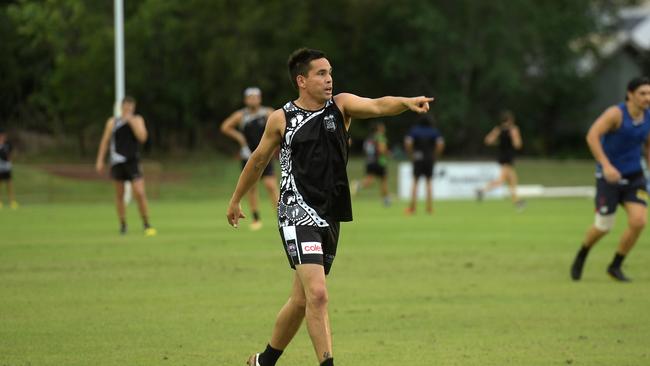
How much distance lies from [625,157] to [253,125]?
8.60 metres

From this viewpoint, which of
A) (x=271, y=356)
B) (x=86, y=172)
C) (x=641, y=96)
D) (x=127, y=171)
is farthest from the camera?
(x=86, y=172)

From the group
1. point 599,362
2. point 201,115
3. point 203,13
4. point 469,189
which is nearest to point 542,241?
point 599,362

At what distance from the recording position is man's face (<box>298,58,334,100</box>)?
6980 millimetres

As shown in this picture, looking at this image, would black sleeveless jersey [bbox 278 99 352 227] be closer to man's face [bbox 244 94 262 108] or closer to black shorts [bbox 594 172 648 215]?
black shorts [bbox 594 172 648 215]

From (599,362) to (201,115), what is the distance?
5428cm

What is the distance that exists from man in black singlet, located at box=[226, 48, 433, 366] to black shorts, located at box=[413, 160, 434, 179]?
20.0 meters

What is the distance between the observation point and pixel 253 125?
19.8 m

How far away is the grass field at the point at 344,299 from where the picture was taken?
858 cm

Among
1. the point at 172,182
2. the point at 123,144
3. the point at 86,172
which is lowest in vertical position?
the point at 172,182

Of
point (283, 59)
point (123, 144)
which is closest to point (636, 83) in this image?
point (123, 144)

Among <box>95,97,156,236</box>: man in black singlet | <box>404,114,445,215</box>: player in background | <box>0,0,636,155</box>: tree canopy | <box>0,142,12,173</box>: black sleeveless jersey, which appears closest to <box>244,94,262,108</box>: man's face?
<box>95,97,156,236</box>: man in black singlet

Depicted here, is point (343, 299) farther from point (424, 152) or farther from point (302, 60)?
point (424, 152)

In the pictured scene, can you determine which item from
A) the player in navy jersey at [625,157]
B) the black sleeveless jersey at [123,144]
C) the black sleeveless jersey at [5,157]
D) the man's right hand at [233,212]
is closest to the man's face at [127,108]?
the black sleeveless jersey at [123,144]

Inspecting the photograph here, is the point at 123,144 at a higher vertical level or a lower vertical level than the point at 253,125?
lower
